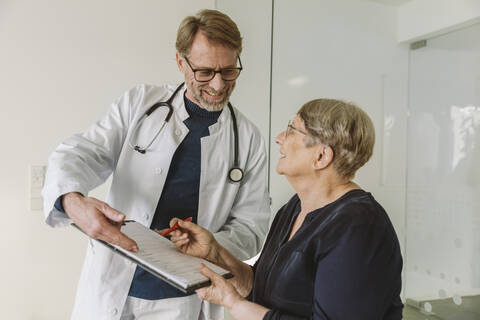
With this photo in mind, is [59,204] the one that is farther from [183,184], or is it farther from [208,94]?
[208,94]

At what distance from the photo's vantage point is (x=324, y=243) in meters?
0.93

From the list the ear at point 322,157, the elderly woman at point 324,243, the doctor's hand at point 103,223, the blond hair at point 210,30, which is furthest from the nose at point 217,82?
the doctor's hand at point 103,223

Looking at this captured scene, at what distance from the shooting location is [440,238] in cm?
125

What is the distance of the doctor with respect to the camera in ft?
4.15

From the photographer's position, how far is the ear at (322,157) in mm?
1030

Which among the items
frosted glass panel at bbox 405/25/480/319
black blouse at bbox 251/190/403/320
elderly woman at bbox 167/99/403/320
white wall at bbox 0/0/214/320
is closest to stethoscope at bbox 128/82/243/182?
elderly woman at bbox 167/99/403/320

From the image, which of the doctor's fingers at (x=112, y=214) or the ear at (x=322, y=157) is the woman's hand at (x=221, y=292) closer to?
the doctor's fingers at (x=112, y=214)

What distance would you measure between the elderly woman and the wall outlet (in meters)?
1.20

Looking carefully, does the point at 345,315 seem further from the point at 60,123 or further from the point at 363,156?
the point at 60,123

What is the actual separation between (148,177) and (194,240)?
27cm

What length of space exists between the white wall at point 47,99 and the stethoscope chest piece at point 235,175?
1094 mm

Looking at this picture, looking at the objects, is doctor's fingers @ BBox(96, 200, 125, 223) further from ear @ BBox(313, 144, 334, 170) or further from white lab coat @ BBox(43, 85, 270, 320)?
ear @ BBox(313, 144, 334, 170)

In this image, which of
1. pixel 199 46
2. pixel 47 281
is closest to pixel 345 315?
pixel 199 46

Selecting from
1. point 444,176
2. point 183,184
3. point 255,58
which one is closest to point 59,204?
point 183,184
